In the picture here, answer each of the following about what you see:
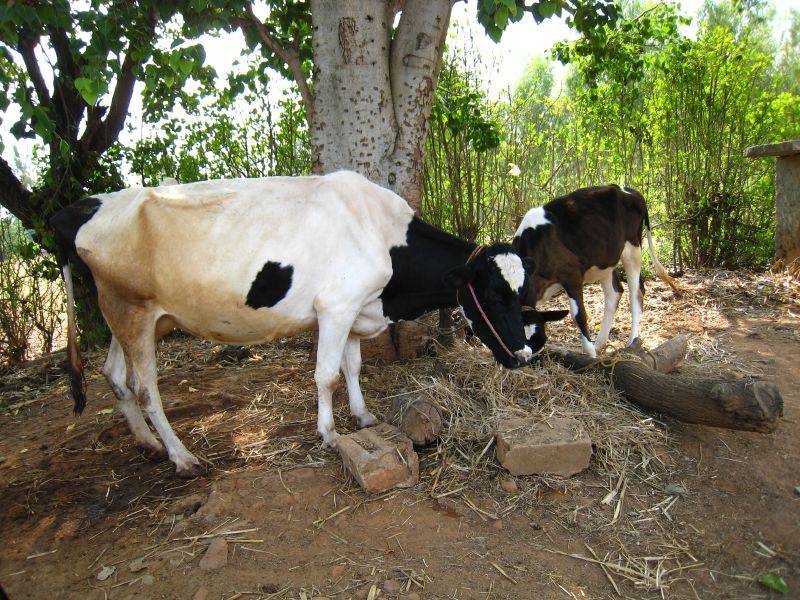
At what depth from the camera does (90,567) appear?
3.11 meters

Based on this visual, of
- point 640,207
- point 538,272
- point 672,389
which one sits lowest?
point 672,389

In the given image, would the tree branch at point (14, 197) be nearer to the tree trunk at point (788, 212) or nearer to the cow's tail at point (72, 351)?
the cow's tail at point (72, 351)

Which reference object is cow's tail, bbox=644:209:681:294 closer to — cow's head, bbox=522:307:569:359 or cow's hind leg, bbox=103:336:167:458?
cow's head, bbox=522:307:569:359

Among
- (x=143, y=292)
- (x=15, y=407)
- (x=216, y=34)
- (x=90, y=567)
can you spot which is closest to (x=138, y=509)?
(x=90, y=567)

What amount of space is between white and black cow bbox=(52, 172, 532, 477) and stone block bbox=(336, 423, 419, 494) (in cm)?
45

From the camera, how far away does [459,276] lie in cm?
436

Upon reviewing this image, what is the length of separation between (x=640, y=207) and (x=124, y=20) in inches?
221

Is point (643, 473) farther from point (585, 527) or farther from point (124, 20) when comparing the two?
point (124, 20)

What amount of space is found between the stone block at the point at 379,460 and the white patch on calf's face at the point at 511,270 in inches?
53.8

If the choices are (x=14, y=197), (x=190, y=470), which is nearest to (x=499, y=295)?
(x=190, y=470)

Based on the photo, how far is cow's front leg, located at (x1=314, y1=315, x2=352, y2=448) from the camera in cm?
411

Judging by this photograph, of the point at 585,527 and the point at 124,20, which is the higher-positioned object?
the point at 124,20

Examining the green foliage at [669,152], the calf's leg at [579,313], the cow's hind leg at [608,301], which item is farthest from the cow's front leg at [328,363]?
the green foliage at [669,152]

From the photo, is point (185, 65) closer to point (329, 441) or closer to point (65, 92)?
point (329, 441)
